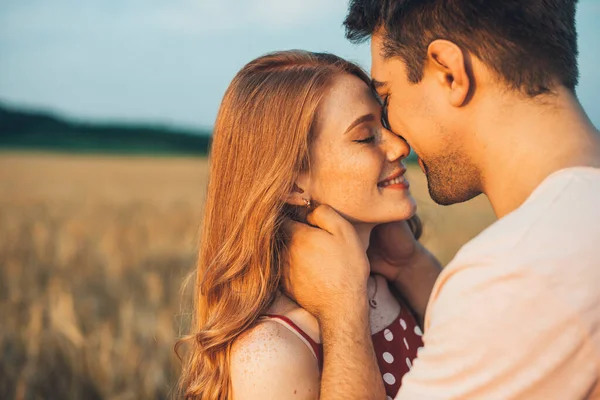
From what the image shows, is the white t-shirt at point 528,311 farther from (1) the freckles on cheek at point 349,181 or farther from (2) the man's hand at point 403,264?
(2) the man's hand at point 403,264

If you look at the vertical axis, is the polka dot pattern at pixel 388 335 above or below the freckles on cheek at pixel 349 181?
below

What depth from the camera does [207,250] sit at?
114 inches

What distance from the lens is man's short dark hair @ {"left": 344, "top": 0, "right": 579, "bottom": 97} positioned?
2229 millimetres

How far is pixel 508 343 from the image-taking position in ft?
5.67

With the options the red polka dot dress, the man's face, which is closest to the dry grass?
the red polka dot dress

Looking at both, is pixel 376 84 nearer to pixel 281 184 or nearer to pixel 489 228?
pixel 281 184

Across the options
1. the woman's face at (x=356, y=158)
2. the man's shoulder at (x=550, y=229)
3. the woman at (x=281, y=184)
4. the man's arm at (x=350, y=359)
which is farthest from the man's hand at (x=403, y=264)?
the man's shoulder at (x=550, y=229)

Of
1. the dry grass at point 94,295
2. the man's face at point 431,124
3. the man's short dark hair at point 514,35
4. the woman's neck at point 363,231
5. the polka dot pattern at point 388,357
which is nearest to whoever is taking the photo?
the man's short dark hair at point 514,35

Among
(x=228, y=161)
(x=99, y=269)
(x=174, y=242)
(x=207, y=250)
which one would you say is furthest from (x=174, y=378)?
(x=174, y=242)

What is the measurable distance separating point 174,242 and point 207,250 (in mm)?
6299

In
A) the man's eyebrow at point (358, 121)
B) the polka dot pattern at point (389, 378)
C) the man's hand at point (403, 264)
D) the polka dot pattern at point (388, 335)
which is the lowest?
the polka dot pattern at point (389, 378)

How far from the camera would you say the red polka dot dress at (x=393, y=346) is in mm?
2529

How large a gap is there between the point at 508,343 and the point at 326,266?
95 centimetres

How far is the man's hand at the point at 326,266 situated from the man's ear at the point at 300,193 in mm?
86
